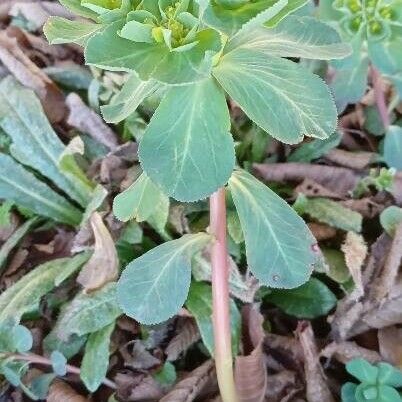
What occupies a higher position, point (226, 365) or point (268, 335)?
point (226, 365)

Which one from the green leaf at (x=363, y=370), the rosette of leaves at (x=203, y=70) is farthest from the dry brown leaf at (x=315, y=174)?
the rosette of leaves at (x=203, y=70)

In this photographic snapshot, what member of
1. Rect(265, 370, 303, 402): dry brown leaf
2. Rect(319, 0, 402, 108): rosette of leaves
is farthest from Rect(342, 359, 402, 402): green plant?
Rect(319, 0, 402, 108): rosette of leaves

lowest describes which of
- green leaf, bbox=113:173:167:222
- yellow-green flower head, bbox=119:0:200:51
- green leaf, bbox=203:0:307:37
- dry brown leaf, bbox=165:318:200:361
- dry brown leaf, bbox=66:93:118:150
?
dry brown leaf, bbox=165:318:200:361

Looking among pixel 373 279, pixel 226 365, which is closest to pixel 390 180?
pixel 373 279

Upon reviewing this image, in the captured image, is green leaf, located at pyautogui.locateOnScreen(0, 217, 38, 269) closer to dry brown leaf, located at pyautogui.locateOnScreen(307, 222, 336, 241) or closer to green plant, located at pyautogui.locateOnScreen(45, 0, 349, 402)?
green plant, located at pyautogui.locateOnScreen(45, 0, 349, 402)

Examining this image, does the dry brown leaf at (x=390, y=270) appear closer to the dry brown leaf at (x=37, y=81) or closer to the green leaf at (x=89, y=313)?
the green leaf at (x=89, y=313)

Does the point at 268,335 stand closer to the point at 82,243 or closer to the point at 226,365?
the point at 226,365
